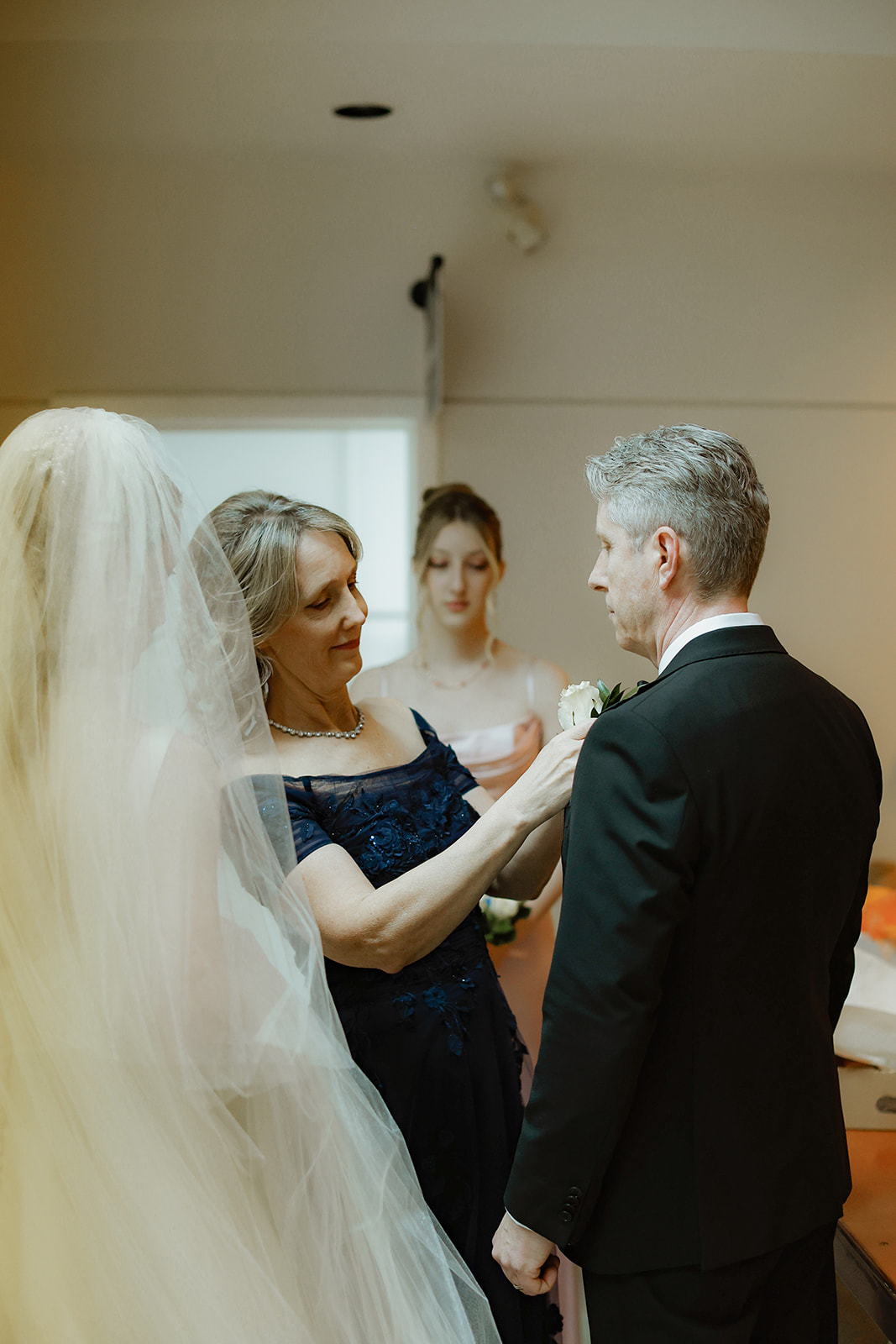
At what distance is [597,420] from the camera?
3.65m

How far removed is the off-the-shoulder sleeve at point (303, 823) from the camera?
1422 mm

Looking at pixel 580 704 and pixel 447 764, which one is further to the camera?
pixel 447 764

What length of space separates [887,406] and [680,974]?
10.2 ft

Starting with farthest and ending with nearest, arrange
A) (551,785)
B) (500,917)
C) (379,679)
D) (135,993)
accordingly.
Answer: (379,679) → (500,917) → (551,785) → (135,993)

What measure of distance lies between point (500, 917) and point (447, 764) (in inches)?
35.2

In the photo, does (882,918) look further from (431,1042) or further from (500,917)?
(431,1042)

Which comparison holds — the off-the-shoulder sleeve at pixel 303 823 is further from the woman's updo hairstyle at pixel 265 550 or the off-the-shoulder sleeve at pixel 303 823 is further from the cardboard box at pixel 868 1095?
the cardboard box at pixel 868 1095

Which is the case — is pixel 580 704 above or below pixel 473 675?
above

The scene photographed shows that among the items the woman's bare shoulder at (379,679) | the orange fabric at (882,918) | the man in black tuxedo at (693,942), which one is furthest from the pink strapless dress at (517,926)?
the man in black tuxedo at (693,942)

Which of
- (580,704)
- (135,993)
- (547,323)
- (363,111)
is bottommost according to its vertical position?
(135,993)

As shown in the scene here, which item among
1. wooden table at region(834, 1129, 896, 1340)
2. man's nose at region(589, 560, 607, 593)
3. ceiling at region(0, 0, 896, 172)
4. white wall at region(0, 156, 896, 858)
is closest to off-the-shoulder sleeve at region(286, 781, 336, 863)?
man's nose at region(589, 560, 607, 593)

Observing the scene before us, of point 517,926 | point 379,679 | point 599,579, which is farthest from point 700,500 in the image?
point 379,679

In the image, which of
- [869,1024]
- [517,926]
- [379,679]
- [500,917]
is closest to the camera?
[869,1024]

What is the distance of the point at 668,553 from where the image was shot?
1.27 metres
